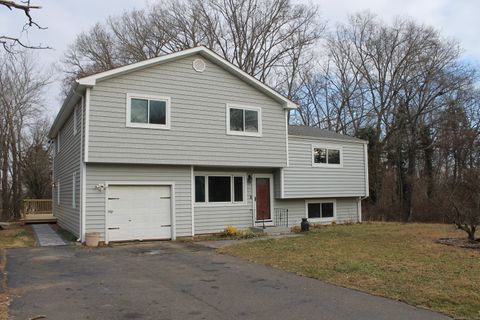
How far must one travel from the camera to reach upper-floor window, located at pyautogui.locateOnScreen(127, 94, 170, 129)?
14359 mm

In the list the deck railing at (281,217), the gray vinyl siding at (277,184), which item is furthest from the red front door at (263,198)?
the deck railing at (281,217)

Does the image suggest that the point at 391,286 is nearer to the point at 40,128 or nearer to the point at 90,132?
the point at 90,132

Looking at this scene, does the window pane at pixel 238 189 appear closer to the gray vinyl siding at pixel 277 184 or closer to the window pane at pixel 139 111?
the gray vinyl siding at pixel 277 184

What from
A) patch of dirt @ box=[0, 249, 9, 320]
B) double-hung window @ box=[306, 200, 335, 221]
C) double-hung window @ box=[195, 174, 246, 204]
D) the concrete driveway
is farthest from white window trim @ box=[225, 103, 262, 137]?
patch of dirt @ box=[0, 249, 9, 320]

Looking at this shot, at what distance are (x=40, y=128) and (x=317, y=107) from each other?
2312 centimetres

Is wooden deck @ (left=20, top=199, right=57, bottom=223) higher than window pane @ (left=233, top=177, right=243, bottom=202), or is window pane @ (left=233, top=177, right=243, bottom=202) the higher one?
window pane @ (left=233, top=177, right=243, bottom=202)

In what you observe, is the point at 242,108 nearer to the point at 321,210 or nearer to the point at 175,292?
the point at 321,210

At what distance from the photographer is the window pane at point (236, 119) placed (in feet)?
53.9

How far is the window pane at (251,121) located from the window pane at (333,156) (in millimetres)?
4519

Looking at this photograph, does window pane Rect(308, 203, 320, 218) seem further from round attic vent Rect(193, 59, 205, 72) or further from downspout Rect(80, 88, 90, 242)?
downspout Rect(80, 88, 90, 242)

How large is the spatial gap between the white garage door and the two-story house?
0.11ft

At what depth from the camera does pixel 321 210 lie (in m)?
19.9

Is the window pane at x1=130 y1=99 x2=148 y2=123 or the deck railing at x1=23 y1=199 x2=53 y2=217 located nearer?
the window pane at x1=130 y1=99 x2=148 y2=123

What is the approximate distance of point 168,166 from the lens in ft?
50.0
